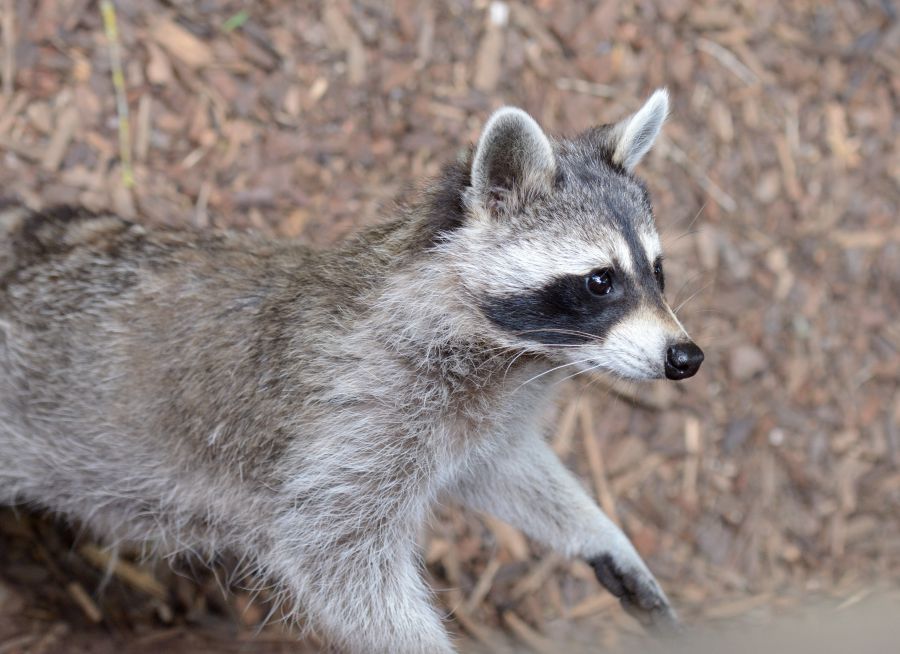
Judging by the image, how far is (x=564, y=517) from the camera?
433 centimetres

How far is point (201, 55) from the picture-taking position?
548 centimetres

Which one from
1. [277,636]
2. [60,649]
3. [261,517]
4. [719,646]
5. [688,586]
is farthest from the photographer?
[688,586]

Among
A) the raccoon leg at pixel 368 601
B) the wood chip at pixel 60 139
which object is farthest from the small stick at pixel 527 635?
the wood chip at pixel 60 139

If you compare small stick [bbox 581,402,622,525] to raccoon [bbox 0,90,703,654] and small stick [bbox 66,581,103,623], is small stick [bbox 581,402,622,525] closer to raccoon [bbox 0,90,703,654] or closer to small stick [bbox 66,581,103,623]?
raccoon [bbox 0,90,703,654]

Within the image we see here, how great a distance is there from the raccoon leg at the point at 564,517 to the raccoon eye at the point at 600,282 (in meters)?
1.01

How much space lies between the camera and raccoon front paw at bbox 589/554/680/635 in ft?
14.0

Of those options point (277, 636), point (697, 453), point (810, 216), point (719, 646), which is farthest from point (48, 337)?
point (810, 216)

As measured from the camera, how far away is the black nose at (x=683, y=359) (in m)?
3.36

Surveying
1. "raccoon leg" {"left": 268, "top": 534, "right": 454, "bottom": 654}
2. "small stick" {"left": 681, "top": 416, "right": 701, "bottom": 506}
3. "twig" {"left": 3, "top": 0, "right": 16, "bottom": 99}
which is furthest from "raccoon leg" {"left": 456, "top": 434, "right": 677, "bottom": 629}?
"twig" {"left": 3, "top": 0, "right": 16, "bottom": 99}

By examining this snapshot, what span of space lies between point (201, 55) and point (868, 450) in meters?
4.61

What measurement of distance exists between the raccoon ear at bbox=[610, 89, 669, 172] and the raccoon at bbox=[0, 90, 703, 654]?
0.4 inches

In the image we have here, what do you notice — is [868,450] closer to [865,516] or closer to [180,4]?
[865,516]

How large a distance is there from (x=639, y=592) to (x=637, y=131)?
2.01 m

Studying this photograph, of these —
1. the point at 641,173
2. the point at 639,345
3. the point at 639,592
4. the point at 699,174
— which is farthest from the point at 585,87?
the point at 639,592
